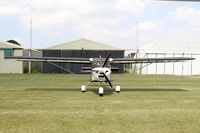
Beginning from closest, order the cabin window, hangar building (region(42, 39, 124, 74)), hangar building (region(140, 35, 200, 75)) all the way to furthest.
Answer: the cabin window, hangar building (region(42, 39, 124, 74)), hangar building (region(140, 35, 200, 75))

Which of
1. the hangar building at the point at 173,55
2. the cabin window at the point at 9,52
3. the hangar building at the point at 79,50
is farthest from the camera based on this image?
the hangar building at the point at 173,55

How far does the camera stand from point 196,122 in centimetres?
730

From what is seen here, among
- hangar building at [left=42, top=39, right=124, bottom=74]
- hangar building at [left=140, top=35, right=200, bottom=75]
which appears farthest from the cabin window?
hangar building at [left=140, top=35, right=200, bottom=75]

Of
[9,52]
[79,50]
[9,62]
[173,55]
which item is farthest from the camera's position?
[173,55]

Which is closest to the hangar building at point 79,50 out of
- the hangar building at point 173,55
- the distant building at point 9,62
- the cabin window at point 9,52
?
the distant building at point 9,62

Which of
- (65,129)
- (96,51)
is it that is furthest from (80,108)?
(96,51)

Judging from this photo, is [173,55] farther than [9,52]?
Yes

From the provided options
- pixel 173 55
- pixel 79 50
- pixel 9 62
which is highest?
pixel 79 50

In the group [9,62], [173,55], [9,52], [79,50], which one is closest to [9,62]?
[9,62]

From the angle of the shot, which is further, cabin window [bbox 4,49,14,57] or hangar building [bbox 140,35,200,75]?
hangar building [bbox 140,35,200,75]

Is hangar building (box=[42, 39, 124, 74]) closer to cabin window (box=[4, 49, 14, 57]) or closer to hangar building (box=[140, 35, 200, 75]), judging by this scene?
cabin window (box=[4, 49, 14, 57])

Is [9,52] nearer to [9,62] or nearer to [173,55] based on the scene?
[9,62]

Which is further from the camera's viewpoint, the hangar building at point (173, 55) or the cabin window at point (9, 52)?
the hangar building at point (173, 55)

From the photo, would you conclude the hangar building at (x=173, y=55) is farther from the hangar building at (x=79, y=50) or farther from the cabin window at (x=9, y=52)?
the cabin window at (x=9, y=52)
